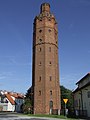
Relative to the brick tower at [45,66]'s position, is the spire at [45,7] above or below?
above

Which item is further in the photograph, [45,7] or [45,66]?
[45,7]

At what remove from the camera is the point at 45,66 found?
54.5 m

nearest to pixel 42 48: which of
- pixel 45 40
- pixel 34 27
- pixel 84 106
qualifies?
pixel 45 40

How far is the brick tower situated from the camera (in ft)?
174

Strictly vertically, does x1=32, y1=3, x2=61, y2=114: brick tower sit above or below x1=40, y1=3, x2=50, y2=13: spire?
below

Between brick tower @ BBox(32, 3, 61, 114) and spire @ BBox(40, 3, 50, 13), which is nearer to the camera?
brick tower @ BBox(32, 3, 61, 114)

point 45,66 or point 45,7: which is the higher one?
point 45,7

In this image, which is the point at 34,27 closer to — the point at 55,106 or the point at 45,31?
the point at 45,31

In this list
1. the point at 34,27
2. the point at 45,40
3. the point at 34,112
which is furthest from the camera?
the point at 34,27

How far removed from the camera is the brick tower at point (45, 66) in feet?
174

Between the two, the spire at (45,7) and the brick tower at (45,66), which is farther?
the spire at (45,7)

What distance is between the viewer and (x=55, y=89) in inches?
2131

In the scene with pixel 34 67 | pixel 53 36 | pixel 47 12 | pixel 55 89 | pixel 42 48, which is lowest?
pixel 55 89

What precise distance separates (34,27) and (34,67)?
1164 cm
